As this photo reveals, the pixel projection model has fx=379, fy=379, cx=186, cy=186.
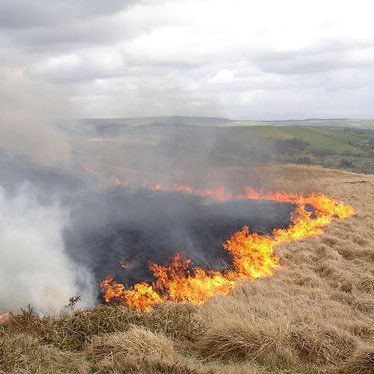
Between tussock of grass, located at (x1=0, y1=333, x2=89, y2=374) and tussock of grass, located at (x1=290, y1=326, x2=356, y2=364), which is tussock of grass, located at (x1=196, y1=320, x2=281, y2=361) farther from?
tussock of grass, located at (x1=0, y1=333, x2=89, y2=374)

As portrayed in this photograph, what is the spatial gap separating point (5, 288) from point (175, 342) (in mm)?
6306

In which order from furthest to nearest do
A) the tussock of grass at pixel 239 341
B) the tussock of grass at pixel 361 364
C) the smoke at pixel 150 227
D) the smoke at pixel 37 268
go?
the smoke at pixel 150 227
the smoke at pixel 37 268
the tussock of grass at pixel 239 341
the tussock of grass at pixel 361 364

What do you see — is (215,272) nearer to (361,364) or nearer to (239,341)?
(239,341)

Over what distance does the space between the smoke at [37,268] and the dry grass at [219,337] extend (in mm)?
2635

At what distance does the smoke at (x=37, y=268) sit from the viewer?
1088 centimetres

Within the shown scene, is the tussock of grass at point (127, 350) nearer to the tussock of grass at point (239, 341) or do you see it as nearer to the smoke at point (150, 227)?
the tussock of grass at point (239, 341)

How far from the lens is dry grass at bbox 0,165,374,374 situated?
246 inches

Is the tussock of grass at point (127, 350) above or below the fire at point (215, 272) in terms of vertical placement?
above

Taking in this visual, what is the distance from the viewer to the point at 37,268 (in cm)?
1200

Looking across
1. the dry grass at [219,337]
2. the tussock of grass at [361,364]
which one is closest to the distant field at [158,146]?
the dry grass at [219,337]

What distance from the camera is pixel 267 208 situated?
21.5 meters

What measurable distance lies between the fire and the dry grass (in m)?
1.03

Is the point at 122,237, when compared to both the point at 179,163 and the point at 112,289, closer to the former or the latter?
the point at 112,289

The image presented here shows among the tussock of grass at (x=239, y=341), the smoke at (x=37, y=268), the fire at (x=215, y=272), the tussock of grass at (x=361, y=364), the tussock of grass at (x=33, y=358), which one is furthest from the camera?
the fire at (x=215, y=272)
